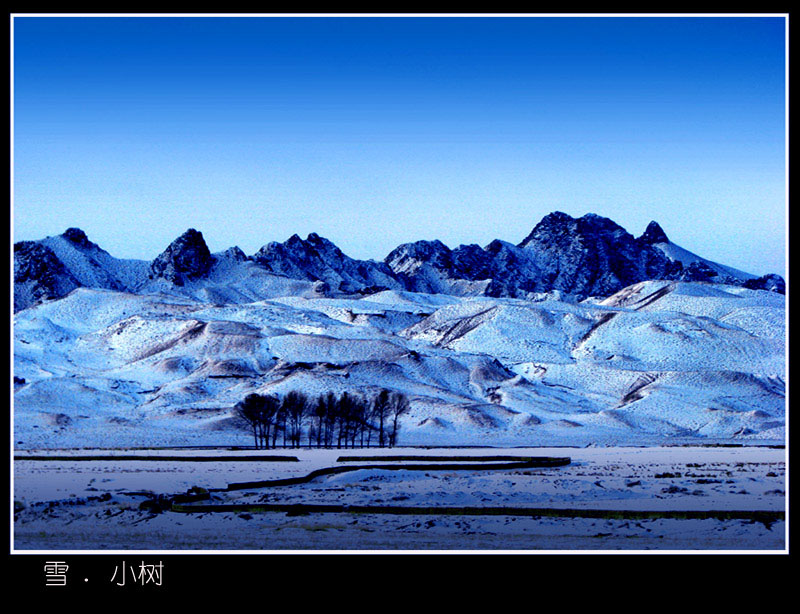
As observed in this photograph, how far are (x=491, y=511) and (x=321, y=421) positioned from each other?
172ft

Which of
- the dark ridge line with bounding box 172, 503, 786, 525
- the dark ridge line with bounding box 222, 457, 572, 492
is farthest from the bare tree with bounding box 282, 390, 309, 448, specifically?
the dark ridge line with bounding box 172, 503, 786, 525

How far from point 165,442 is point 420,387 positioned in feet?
149

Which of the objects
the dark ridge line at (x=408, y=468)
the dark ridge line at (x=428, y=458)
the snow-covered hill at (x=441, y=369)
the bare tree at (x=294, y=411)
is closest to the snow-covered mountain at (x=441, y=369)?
the snow-covered hill at (x=441, y=369)

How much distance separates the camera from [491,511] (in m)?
29.6

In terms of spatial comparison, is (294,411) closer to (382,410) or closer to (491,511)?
(382,410)

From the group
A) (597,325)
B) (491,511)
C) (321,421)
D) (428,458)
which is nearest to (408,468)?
(428,458)

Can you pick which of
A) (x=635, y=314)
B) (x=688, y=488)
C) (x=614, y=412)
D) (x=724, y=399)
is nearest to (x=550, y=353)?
(x=635, y=314)

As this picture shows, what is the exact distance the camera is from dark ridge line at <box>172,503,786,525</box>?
28844 mm

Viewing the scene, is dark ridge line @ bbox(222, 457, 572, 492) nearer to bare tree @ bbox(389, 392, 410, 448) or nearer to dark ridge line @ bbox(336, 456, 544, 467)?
dark ridge line @ bbox(336, 456, 544, 467)

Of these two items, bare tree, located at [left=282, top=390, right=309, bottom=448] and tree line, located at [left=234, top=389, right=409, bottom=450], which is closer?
tree line, located at [left=234, top=389, right=409, bottom=450]

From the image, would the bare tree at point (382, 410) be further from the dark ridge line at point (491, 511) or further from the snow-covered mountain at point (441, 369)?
the dark ridge line at point (491, 511)

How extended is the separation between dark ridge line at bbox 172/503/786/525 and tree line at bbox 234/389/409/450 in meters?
40.1

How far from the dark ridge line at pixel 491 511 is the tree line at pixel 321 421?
1578 inches

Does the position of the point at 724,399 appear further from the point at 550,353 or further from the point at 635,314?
the point at 635,314
